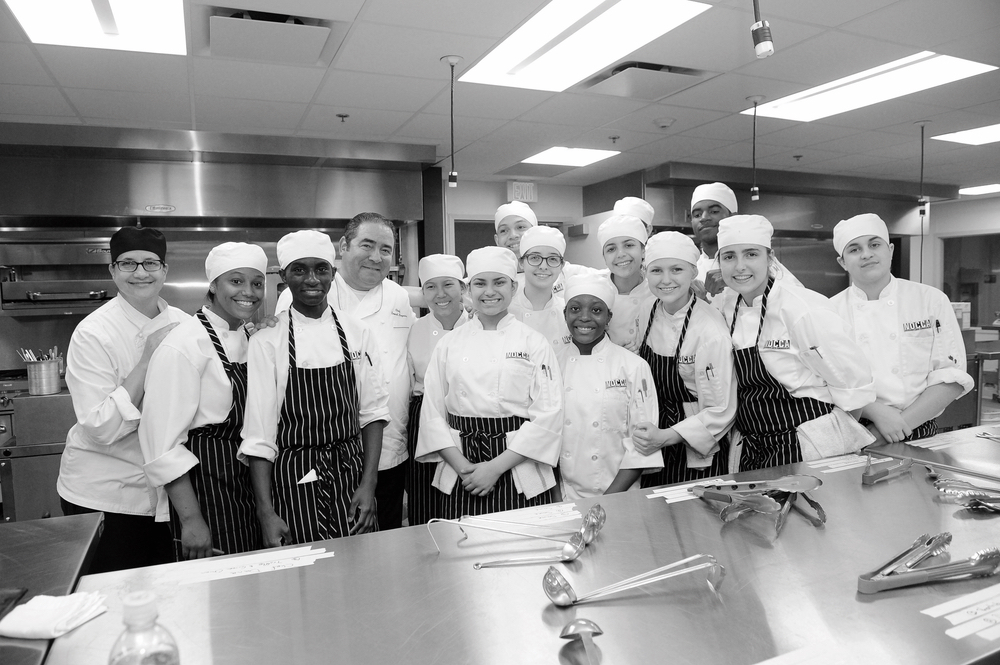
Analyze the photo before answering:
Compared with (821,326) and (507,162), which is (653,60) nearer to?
(821,326)

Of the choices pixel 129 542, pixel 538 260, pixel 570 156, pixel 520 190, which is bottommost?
pixel 129 542

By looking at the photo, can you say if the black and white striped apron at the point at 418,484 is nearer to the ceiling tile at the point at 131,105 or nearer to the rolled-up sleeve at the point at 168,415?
the rolled-up sleeve at the point at 168,415

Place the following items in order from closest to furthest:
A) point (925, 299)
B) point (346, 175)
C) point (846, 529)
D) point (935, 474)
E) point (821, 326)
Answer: point (846, 529), point (935, 474), point (821, 326), point (925, 299), point (346, 175)

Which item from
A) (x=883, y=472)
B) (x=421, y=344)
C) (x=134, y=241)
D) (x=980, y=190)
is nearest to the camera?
(x=883, y=472)

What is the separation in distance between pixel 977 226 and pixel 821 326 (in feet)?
31.7

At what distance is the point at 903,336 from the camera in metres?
2.42

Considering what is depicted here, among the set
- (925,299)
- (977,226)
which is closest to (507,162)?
(925,299)

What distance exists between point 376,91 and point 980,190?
8.62 metres

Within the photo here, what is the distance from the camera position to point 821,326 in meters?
2.08

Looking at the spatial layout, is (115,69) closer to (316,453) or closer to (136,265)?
(136,265)

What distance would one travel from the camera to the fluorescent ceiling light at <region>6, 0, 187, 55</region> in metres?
2.74

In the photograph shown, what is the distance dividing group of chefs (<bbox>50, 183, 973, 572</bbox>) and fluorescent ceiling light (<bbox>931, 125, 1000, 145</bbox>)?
3998 mm

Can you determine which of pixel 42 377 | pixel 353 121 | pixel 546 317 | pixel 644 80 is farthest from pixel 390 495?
pixel 353 121

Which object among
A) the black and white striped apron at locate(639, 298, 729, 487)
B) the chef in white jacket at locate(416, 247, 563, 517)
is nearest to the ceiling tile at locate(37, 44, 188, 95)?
the chef in white jacket at locate(416, 247, 563, 517)
